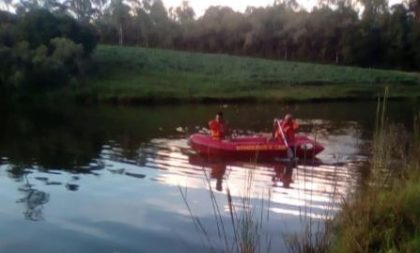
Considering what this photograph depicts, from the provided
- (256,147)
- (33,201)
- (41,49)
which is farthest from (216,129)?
(41,49)

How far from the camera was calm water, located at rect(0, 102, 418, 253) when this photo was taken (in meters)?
10.6

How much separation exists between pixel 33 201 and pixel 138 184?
9.24 ft

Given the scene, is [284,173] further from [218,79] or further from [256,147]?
[218,79]

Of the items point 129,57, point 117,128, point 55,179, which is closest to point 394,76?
point 129,57

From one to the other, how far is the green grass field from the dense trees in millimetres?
1861

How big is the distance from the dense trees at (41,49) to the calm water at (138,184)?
15.0 m

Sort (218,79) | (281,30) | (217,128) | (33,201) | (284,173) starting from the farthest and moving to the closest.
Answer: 1. (281,30)
2. (218,79)
3. (217,128)
4. (284,173)
5. (33,201)

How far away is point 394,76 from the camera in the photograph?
5550cm

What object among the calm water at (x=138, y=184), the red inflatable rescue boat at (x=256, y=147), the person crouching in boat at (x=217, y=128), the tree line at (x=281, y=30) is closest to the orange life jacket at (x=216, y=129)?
the person crouching in boat at (x=217, y=128)

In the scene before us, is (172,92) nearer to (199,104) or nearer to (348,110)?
(199,104)

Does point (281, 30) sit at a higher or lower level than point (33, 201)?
higher

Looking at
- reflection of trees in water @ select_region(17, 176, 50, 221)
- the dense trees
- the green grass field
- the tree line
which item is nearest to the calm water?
reflection of trees in water @ select_region(17, 176, 50, 221)

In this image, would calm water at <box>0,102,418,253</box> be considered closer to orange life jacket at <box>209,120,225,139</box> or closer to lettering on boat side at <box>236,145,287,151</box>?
lettering on boat side at <box>236,145,287,151</box>

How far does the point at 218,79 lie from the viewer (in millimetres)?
52188
